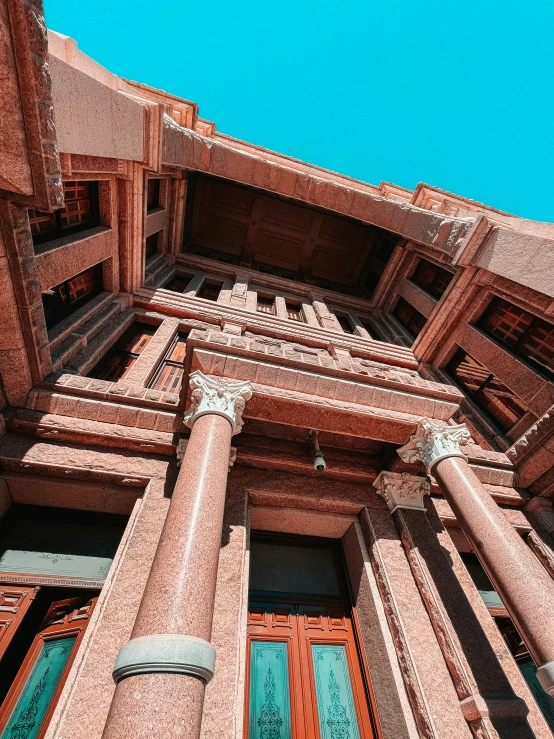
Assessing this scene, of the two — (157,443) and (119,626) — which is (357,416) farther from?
(119,626)

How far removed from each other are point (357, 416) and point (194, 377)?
2662mm

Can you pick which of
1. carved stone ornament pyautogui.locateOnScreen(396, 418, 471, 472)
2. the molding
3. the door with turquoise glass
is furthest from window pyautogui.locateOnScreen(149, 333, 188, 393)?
the molding

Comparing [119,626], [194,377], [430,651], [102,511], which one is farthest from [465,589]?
[102,511]

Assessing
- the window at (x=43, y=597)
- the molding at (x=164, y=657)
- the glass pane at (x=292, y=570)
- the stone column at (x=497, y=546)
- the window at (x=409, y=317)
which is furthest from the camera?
the window at (x=409, y=317)

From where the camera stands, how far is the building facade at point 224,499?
10.7ft

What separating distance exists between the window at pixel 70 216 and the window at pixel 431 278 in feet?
36.9

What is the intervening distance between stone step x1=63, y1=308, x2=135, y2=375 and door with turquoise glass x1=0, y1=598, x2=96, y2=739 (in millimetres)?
3823

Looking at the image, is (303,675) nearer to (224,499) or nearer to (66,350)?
(224,499)

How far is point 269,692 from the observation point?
446cm

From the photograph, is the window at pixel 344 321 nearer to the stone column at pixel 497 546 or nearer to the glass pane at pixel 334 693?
the stone column at pixel 497 546

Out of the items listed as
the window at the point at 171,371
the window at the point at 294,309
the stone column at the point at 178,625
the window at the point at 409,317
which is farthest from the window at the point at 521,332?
the window at the point at 171,371

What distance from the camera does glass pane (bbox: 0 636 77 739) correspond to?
362cm

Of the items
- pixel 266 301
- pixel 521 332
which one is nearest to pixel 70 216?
pixel 266 301

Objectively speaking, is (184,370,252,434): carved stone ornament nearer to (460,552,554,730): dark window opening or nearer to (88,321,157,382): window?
(88,321,157,382): window
